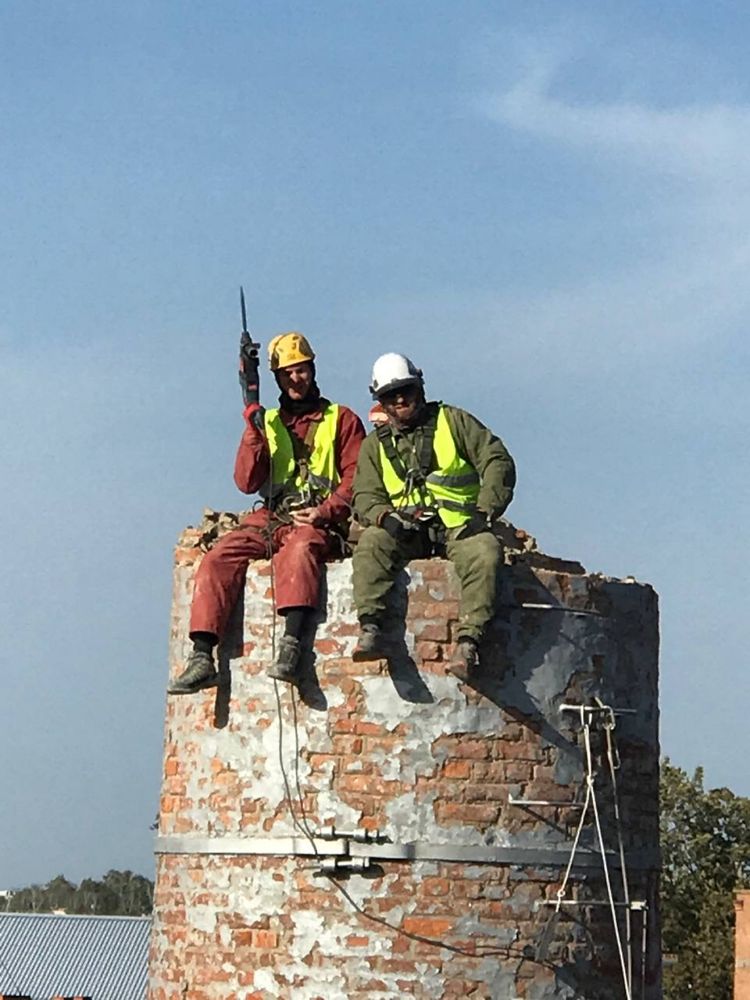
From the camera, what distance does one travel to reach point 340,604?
429 inches

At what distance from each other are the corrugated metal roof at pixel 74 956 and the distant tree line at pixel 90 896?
5814 centimetres

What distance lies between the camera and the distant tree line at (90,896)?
116812mm

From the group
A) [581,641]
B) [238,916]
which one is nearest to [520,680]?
[581,641]

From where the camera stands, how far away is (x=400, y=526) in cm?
1095

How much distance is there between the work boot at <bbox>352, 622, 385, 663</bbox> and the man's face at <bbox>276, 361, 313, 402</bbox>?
1667 mm

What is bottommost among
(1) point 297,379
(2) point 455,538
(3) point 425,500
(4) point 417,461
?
(2) point 455,538

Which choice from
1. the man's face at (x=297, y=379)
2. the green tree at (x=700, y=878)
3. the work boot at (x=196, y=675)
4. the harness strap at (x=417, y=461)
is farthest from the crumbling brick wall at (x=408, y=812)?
the green tree at (x=700, y=878)

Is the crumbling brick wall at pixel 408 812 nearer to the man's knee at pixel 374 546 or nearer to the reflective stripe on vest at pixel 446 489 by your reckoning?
the man's knee at pixel 374 546

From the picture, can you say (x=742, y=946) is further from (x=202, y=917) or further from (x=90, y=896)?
(x=90, y=896)

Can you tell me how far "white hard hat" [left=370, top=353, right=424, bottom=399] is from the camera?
36.9ft

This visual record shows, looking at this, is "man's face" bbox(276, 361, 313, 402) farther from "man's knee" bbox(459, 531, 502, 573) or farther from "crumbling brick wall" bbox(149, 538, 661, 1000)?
"man's knee" bbox(459, 531, 502, 573)

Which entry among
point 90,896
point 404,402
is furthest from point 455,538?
point 90,896

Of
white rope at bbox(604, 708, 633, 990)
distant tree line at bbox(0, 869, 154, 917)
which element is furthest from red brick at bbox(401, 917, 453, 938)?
distant tree line at bbox(0, 869, 154, 917)

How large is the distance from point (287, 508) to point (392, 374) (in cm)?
97
